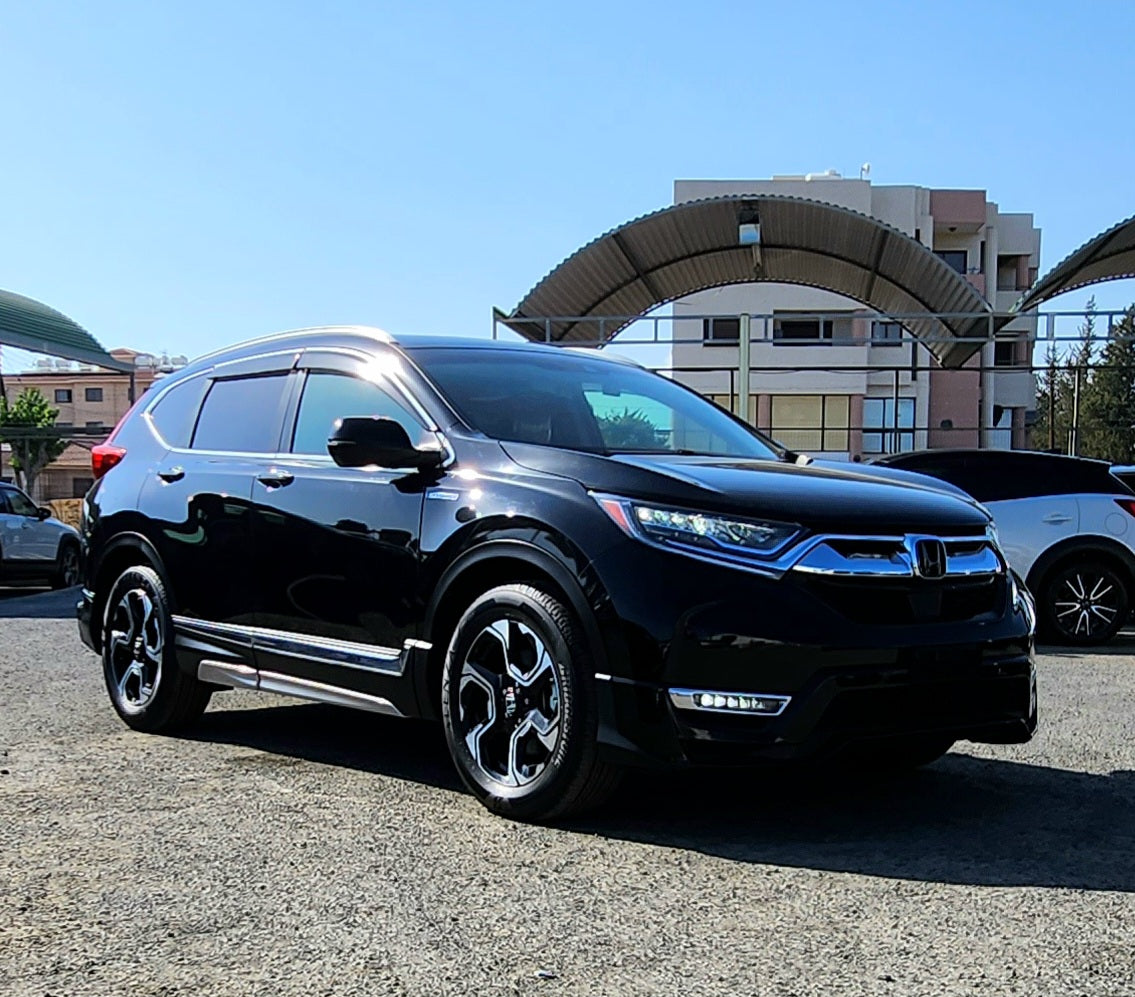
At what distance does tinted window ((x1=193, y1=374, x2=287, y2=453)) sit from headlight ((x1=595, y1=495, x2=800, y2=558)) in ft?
7.13

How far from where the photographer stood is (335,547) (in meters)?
5.54

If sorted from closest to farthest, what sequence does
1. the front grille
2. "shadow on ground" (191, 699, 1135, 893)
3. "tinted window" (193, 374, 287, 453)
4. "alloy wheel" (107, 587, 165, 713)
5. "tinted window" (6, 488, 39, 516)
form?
"shadow on ground" (191, 699, 1135, 893) → the front grille → "tinted window" (193, 374, 287, 453) → "alloy wheel" (107, 587, 165, 713) → "tinted window" (6, 488, 39, 516)

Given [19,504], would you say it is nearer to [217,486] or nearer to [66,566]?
[66,566]

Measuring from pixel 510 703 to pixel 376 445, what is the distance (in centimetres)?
110

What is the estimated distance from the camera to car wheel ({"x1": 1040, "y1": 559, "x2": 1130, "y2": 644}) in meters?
11.1

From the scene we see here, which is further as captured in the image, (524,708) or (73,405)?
(73,405)

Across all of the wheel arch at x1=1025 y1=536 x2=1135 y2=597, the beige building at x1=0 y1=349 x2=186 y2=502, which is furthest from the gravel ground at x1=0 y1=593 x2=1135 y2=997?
the beige building at x1=0 y1=349 x2=186 y2=502

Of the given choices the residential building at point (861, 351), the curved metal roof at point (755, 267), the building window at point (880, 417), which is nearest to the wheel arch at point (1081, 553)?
the curved metal roof at point (755, 267)

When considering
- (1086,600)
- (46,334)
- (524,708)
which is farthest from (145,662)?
(46,334)

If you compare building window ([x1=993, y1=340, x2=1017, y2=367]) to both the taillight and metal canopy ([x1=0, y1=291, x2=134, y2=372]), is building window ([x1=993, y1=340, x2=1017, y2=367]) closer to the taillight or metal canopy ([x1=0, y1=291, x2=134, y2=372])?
metal canopy ([x1=0, y1=291, x2=134, y2=372])

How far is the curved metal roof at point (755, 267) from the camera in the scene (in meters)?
20.5

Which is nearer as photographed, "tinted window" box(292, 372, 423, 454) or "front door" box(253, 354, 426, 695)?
"front door" box(253, 354, 426, 695)

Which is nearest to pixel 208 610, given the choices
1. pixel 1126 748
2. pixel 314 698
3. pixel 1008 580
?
pixel 314 698

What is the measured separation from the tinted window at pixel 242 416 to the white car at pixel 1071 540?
262 inches
